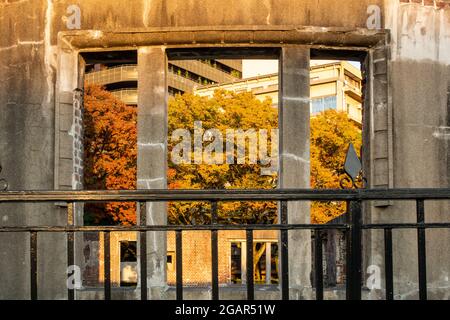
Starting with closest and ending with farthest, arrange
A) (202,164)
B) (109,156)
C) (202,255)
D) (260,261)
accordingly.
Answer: (202,255) < (202,164) < (109,156) < (260,261)

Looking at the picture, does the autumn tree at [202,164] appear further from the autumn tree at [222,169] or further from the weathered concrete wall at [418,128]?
the weathered concrete wall at [418,128]

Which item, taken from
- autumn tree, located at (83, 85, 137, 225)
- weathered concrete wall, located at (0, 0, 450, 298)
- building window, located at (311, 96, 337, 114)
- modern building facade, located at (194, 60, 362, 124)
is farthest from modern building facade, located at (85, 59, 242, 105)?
weathered concrete wall, located at (0, 0, 450, 298)

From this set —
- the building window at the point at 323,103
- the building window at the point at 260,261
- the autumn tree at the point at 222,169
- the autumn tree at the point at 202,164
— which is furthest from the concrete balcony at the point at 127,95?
the building window at the point at 260,261

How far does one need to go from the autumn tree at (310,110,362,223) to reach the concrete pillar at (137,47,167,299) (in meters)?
23.6

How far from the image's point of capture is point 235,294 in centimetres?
797

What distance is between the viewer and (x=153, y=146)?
27.4 feet

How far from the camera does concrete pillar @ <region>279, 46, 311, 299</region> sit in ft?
26.8

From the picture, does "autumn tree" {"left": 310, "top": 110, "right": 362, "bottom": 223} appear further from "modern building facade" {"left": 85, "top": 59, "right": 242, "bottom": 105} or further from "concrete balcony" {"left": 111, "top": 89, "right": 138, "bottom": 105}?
"concrete balcony" {"left": 111, "top": 89, "right": 138, "bottom": 105}

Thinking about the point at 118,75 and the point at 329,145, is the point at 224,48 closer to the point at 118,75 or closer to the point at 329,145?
the point at 329,145

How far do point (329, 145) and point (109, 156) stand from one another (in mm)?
10903

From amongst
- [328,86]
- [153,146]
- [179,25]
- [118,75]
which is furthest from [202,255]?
[118,75]

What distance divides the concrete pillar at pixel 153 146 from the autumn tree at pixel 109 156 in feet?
69.5

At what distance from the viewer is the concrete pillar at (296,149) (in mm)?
8156
